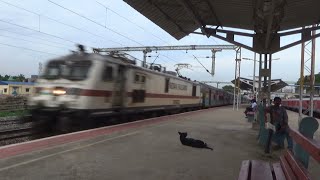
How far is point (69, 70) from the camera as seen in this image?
15.8m

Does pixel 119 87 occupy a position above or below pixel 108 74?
below

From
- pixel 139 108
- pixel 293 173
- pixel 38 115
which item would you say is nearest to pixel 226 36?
pixel 139 108

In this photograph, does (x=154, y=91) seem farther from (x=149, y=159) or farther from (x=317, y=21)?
(x=149, y=159)

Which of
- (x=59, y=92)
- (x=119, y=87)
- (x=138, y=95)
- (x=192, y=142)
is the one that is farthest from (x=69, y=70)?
(x=192, y=142)

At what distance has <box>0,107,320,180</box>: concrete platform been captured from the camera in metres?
7.87

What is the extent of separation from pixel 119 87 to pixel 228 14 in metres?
5.27

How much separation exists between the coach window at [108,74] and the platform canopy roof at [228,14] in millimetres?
2441

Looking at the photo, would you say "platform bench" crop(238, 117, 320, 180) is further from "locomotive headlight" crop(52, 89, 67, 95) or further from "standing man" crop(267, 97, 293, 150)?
"locomotive headlight" crop(52, 89, 67, 95)

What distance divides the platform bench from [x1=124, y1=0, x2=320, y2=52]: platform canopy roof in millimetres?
5886

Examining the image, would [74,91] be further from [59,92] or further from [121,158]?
[121,158]

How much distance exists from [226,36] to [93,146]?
A: 8.29 m

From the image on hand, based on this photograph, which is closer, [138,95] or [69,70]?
[69,70]

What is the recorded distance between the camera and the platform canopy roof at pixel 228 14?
1306 cm

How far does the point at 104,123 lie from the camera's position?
17.6 metres
